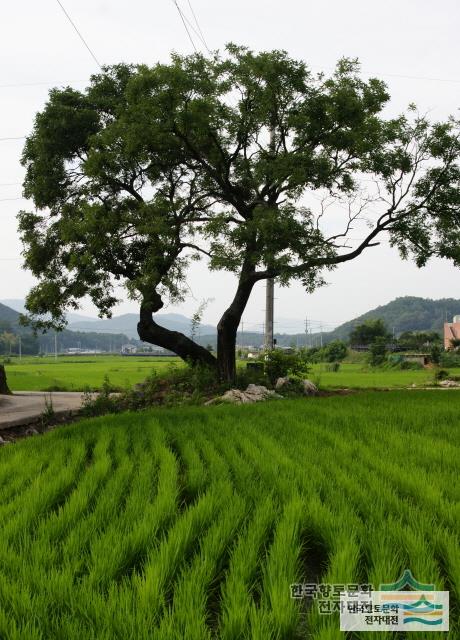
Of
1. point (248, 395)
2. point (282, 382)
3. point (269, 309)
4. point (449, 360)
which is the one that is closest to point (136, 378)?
point (269, 309)

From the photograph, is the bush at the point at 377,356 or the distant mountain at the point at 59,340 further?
the distant mountain at the point at 59,340

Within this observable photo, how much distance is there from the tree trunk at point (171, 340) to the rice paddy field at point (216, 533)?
32.3 feet

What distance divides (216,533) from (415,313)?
5863 inches

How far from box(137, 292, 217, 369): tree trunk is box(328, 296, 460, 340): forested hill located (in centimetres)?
12366

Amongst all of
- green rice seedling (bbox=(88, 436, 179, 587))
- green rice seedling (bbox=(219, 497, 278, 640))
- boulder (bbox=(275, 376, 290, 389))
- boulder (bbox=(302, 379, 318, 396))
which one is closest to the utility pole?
boulder (bbox=(275, 376, 290, 389))

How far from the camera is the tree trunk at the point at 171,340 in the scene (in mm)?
17219

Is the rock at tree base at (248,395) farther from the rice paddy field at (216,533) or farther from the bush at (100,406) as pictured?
the rice paddy field at (216,533)

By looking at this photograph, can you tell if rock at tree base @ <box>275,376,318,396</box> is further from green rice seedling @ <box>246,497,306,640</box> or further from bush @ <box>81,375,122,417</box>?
green rice seedling @ <box>246,497,306,640</box>

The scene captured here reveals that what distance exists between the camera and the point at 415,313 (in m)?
144

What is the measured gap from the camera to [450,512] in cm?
409

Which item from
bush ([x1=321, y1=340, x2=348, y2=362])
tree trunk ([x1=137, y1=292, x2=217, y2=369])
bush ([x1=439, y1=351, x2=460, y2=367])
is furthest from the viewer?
bush ([x1=321, y1=340, x2=348, y2=362])

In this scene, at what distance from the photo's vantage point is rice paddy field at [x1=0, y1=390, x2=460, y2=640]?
8.99ft

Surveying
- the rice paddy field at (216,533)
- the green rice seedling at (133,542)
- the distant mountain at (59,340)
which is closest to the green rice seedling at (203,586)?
the rice paddy field at (216,533)

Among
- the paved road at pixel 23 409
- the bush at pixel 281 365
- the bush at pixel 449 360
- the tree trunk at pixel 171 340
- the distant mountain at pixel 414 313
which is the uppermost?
the distant mountain at pixel 414 313
